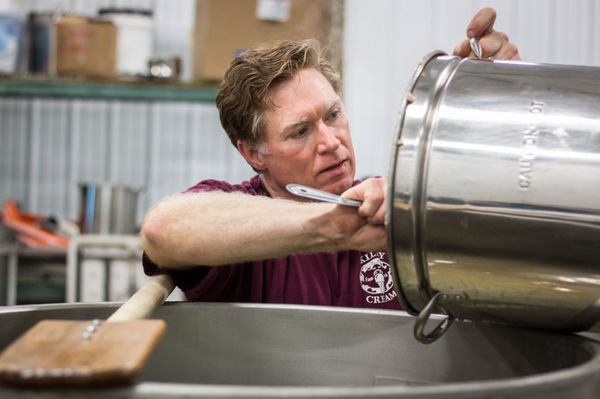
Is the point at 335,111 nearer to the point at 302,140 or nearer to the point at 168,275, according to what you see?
the point at 302,140

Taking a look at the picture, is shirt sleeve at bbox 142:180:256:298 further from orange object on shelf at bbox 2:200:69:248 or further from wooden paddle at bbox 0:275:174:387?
orange object on shelf at bbox 2:200:69:248

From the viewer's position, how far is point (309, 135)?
1764 mm

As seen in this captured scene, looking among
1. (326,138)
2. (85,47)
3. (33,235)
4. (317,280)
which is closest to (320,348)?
(317,280)

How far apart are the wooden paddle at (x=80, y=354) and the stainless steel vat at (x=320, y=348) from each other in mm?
286

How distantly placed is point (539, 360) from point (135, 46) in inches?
112

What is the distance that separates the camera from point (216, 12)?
319 cm

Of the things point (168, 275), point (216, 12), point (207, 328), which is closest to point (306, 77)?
point (168, 275)

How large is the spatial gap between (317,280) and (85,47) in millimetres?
2172

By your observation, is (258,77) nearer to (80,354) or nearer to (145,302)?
(145,302)

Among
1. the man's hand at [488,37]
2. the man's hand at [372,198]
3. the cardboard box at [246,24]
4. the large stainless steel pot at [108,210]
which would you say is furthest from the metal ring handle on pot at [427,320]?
the large stainless steel pot at [108,210]

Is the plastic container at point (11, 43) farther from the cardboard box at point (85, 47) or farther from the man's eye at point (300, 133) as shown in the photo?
the man's eye at point (300, 133)

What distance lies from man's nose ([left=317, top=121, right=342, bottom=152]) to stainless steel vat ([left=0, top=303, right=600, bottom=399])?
749 millimetres

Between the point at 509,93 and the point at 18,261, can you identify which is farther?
the point at 18,261

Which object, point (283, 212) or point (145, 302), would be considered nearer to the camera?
point (145, 302)
